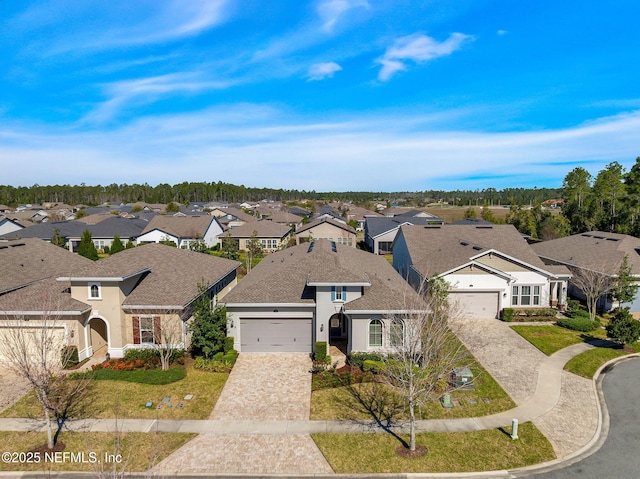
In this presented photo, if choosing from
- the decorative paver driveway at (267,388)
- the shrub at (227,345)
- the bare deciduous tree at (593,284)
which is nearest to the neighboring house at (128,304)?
the shrub at (227,345)

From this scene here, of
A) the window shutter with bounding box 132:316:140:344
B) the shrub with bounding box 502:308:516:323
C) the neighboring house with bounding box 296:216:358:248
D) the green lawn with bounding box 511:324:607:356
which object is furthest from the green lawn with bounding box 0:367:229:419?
the neighboring house with bounding box 296:216:358:248

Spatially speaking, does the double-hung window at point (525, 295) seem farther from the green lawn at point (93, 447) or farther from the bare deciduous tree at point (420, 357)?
the green lawn at point (93, 447)

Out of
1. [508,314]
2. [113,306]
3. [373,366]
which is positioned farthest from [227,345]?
[508,314]

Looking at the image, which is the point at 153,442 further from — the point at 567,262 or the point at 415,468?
the point at 567,262

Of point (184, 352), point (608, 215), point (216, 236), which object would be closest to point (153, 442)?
point (184, 352)

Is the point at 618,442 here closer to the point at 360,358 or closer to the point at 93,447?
the point at 360,358
